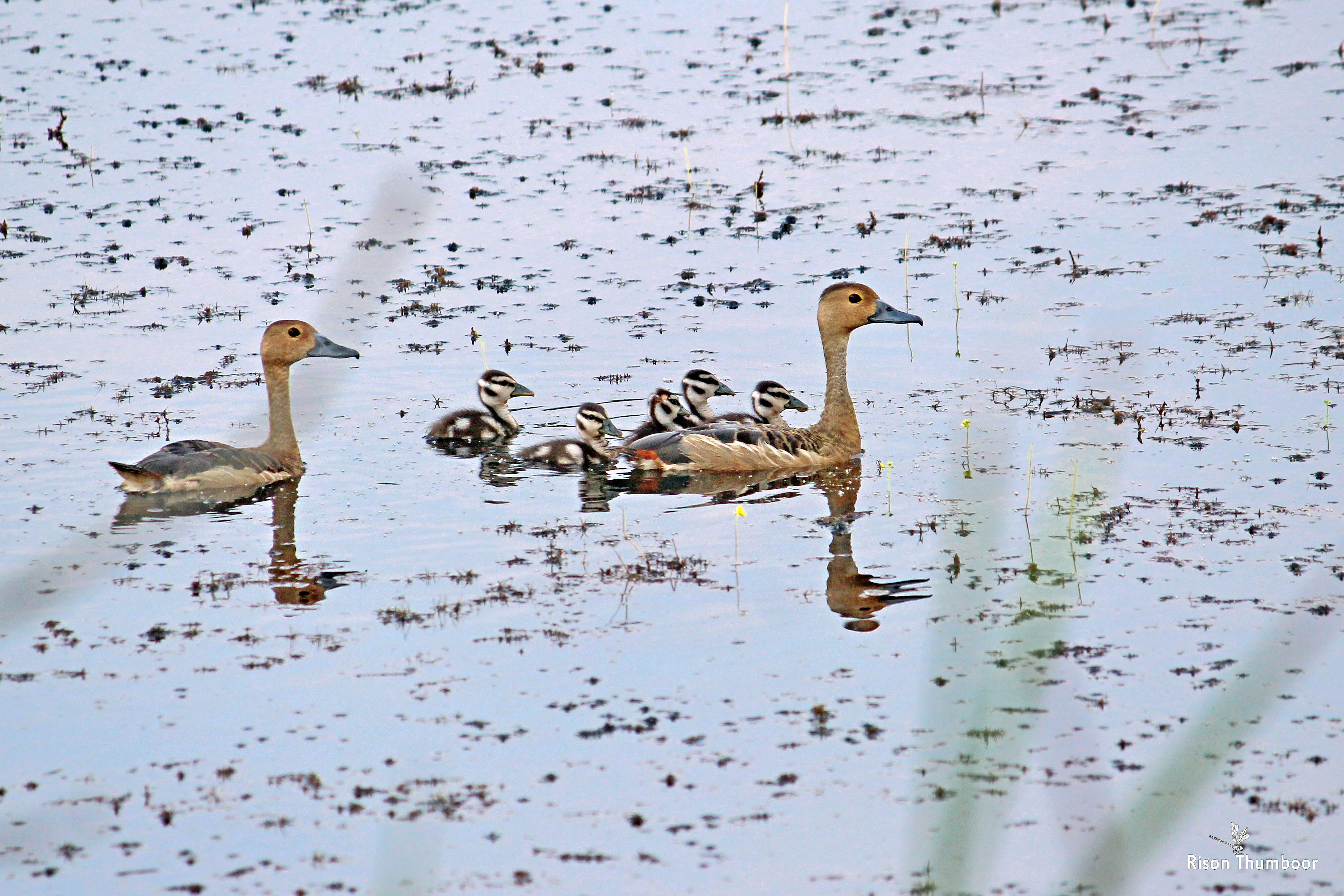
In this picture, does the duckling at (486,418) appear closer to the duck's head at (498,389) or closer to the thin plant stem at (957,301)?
the duck's head at (498,389)

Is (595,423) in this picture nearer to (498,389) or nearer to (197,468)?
(498,389)

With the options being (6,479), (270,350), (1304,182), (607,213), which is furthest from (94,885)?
(1304,182)

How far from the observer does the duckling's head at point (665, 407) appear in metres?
11.0

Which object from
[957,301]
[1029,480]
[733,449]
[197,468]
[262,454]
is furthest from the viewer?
[957,301]

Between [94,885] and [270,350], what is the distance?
248 inches

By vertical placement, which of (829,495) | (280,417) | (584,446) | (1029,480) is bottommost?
(829,495)

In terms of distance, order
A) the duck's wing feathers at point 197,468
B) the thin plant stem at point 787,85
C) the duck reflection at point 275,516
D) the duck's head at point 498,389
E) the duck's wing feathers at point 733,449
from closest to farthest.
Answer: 1. the duck reflection at point 275,516
2. the duck's wing feathers at point 197,468
3. the duck's wing feathers at point 733,449
4. the duck's head at point 498,389
5. the thin plant stem at point 787,85

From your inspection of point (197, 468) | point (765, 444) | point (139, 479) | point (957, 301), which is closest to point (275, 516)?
point (197, 468)

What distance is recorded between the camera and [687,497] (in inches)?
394

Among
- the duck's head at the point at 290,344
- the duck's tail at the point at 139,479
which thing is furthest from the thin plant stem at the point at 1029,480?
the duck's tail at the point at 139,479

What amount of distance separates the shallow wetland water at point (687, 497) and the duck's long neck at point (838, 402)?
235 mm

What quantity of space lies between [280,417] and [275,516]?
131 centimetres

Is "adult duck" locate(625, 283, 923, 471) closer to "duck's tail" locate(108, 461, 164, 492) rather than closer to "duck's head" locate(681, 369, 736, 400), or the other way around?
"duck's head" locate(681, 369, 736, 400)

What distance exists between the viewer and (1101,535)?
8484 mm
